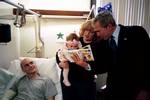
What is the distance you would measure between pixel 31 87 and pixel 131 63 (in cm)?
136

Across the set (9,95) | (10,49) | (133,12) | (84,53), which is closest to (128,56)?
(84,53)

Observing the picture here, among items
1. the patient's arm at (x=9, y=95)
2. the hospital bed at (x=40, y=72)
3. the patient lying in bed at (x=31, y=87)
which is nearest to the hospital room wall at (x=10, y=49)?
the hospital bed at (x=40, y=72)

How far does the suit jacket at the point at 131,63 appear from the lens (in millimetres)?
1711

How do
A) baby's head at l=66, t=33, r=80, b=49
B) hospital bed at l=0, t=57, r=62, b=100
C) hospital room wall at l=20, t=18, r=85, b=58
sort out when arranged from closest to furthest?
baby's head at l=66, t=33, r=80, b=49, hospital bed at l=0, t=57, r=62, b=100, hospital room wall at l=20, t=18, r=85, b=58

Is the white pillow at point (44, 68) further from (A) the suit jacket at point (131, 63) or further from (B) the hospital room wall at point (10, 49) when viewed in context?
(A) the suit jacket at point (131, 63)

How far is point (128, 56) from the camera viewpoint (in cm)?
174

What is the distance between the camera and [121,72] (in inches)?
69.9

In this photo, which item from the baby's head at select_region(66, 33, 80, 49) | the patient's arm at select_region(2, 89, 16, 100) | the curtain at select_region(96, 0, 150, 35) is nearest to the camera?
the baby's head at select_region(66, 33, 80, 49)

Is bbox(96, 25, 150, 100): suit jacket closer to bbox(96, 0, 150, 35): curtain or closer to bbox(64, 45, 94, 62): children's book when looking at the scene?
bbox(64, 45, 94, 62): children's book

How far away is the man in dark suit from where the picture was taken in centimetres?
171

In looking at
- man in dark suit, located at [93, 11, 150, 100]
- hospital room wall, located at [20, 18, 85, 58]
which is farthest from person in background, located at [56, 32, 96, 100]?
hospital room wall, located at [20, 18, 85, 58]

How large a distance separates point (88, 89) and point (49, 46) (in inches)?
61.5

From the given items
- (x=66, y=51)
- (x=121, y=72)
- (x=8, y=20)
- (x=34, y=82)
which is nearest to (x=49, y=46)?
(x=8, y=20)

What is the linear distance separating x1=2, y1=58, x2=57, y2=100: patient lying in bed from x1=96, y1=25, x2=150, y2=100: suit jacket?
43.1 inches
